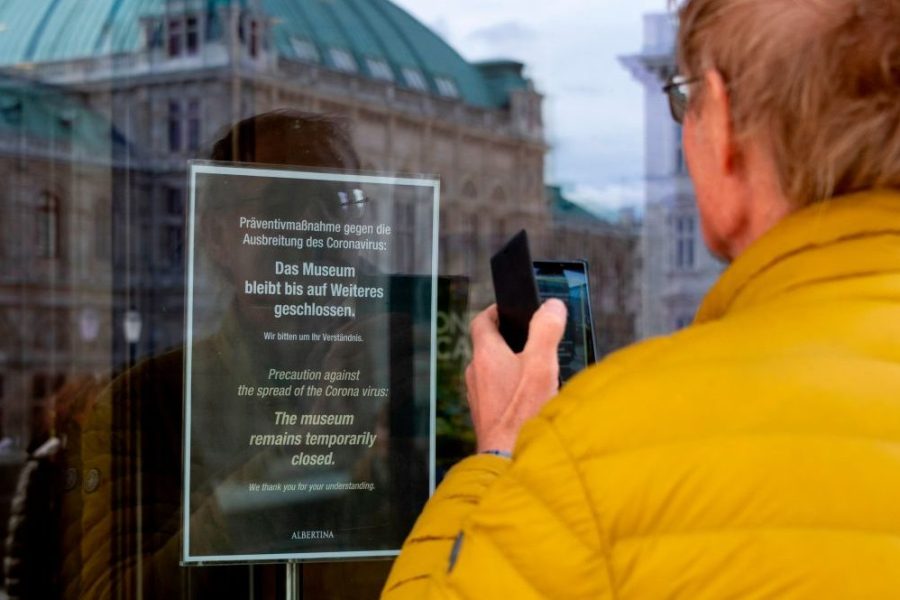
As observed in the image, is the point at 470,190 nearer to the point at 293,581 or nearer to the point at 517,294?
the point at 293,581

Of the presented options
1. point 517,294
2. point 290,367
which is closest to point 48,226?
point 290,367

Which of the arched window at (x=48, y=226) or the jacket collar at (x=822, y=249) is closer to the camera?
the jacket collar at (x=822, y=249)

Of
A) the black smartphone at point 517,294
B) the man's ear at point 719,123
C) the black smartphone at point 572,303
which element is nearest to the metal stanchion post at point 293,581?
the black smartphone at point 572,303

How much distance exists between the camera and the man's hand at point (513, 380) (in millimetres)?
1459

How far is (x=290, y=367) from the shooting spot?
2420 millimetres

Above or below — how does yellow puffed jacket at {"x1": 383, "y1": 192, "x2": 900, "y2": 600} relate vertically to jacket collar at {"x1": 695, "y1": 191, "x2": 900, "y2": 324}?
below

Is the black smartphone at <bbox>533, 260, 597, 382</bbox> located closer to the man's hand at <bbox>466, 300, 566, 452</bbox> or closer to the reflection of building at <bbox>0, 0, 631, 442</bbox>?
the man's hand at <bbox>466, 300, 566, 452</bbox>

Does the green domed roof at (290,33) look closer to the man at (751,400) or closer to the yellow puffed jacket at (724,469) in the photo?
the man at (751,400)

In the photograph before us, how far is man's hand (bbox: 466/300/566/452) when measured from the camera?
4.79 ft

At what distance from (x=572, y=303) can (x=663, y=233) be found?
171 centimetres

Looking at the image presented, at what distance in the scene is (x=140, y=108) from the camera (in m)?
3.23

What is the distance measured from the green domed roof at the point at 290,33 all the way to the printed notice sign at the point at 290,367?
96 centimetres

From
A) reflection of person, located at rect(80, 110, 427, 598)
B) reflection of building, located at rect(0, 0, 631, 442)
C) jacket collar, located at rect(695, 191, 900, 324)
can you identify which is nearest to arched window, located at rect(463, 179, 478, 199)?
reflection of building, located at rect(0, 0, 631, 442)

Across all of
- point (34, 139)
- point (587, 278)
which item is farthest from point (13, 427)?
point (587, 278)
